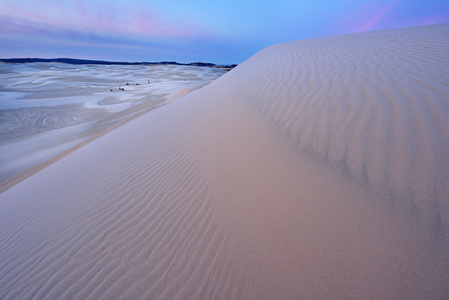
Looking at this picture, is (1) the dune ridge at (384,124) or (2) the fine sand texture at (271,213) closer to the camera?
(2) the fine sand texture at (271,213)

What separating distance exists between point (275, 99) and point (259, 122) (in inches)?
29.8

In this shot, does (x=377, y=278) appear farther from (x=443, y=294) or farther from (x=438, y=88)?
(x=438, y=88)

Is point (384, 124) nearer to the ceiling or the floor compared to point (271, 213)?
nearer to the ceiling

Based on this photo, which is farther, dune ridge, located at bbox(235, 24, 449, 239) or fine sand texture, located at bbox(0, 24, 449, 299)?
dune ridge, located at bbox(235, 24, 449, 239)

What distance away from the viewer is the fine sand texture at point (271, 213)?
1.22 m

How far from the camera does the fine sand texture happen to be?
1221 millimetres

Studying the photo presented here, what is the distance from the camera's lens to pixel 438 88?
238 centimetres

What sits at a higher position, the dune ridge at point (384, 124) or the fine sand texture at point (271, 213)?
the dune ridge at point (384, 124)

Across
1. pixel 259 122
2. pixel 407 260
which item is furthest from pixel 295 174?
pixel 259 122

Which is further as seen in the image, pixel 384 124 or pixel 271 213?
pixel 384 124

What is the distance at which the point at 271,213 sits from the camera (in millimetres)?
1592

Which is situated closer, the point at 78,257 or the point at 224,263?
the point at 224,263

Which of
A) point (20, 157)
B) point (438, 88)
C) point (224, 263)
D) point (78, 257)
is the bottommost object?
point (20, 157)

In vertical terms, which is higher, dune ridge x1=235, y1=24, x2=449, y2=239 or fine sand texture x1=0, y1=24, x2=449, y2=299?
dune ridge x1=235, y1=24, x2=449, y2=239
